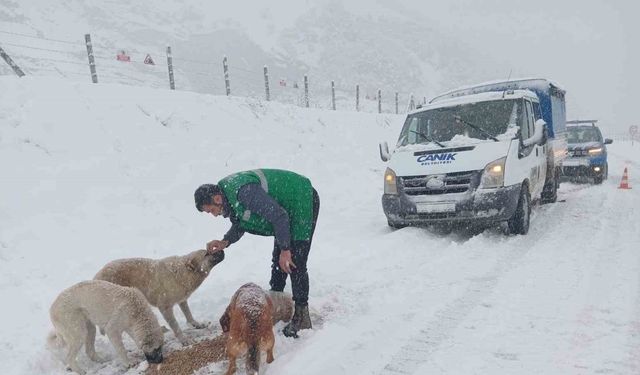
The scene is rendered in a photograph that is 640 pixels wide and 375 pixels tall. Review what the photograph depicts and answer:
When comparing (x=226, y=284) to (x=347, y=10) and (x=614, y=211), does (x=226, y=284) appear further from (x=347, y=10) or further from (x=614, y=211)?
(x=347, y=10)

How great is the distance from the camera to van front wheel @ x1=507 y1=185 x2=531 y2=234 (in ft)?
24.7

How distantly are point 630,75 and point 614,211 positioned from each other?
12824 cm

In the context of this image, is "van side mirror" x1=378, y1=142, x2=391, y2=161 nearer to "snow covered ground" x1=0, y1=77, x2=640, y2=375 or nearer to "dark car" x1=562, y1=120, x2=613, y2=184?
"snow covered ground" x1=0, y1=77, x2=640, y2=375

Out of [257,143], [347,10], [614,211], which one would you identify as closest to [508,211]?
[614,211]

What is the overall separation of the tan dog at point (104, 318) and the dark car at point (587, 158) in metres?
13.6

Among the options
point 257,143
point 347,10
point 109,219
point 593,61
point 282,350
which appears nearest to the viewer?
point 282,350

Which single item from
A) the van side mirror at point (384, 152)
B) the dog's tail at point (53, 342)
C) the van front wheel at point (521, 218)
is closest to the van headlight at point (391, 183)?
the van side mirror at point (384, 152)

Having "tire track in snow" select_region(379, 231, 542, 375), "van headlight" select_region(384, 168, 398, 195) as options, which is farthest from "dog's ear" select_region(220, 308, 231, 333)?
"van headlight" select_region(384, 168, 398, 195)

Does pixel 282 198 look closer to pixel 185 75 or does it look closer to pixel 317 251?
pixel 317 251

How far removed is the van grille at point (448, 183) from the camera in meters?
7.21

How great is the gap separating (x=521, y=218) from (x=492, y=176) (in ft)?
3.11

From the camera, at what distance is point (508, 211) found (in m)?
7.18

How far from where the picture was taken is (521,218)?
24.7 feet

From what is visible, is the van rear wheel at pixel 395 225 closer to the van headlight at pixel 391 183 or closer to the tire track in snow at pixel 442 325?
the van headlight at pixel 391 183
